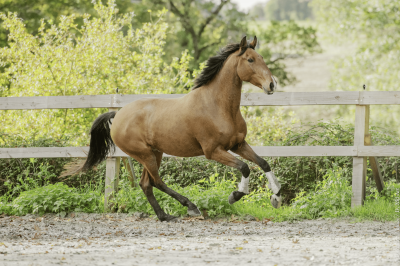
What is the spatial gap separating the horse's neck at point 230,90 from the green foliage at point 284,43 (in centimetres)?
1463

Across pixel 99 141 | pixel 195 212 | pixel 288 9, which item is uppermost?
pixel 288 9

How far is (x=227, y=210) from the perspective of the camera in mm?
5406

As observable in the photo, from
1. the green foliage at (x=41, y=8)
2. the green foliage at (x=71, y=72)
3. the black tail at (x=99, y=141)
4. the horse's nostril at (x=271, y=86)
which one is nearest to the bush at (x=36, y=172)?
the black tail at (x=99, y=141)

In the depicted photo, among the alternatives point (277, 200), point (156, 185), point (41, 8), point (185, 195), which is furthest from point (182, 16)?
point (277, 200)

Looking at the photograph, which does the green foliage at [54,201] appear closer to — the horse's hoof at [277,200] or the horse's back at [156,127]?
the horse's back at [156,127]

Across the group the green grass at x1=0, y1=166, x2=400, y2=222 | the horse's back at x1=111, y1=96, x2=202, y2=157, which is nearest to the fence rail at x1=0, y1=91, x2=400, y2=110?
the horse's back at x1=111, y1=96, x2=202, y2=157

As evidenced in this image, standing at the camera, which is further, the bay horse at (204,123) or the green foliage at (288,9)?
the green foliage at (288,9)

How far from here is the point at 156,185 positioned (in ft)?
17.5

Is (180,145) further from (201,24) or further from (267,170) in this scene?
(201,24)

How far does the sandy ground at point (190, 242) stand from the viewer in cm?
320

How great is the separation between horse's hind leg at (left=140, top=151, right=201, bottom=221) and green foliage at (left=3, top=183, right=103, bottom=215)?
902mm

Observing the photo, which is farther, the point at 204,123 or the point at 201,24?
the point at 201,24

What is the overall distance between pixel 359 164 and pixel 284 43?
15729 mm

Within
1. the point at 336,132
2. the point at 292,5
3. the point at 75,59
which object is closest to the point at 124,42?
the point at 75,59
